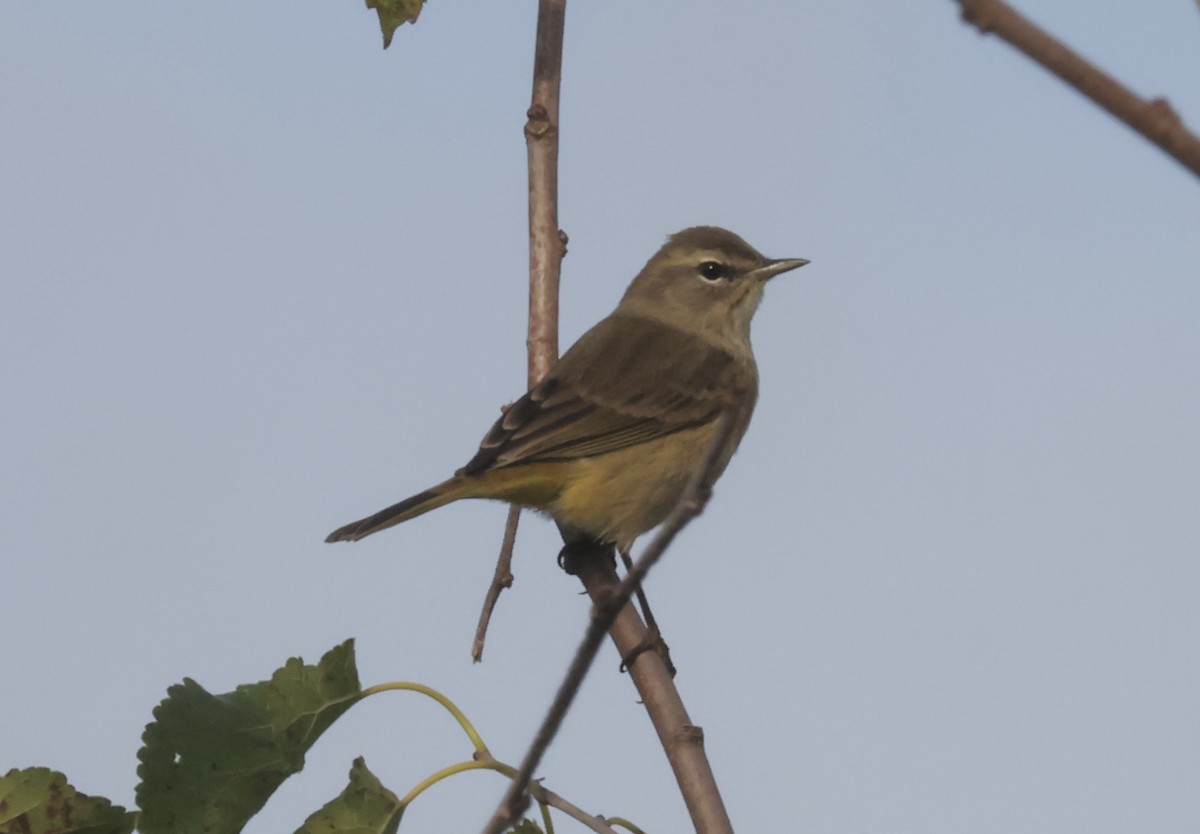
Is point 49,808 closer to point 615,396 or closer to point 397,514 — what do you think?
point 397,514

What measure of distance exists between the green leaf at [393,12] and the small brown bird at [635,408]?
58.3 inches

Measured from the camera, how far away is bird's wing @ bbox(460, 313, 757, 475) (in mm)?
5121

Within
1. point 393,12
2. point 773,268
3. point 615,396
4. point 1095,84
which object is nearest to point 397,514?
point 615,396

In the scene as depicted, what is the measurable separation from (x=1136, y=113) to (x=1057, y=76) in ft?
0.23

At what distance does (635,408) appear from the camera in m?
5.68

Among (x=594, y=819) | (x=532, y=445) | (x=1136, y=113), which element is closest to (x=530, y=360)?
(x=532, y=445)

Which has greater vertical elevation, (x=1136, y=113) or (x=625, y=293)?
(x=625, y=293)

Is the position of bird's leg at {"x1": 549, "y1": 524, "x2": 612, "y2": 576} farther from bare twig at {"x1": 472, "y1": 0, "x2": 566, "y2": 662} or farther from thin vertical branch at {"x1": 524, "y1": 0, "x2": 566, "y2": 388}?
thin vertical branch at {"x1": 524, "y1": 0, "x2": 566, "y2": 388}

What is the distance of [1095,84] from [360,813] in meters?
2.34

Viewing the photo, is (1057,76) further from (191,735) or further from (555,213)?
(555,213)

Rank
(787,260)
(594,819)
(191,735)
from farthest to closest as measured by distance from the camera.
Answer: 1. (787,260)
2. (191,735)
3. (594,819)

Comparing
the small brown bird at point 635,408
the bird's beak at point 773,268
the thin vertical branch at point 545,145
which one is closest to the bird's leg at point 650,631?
the small brown bird at point 635,408

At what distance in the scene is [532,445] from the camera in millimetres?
5059

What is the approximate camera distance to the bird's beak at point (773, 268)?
661cm
